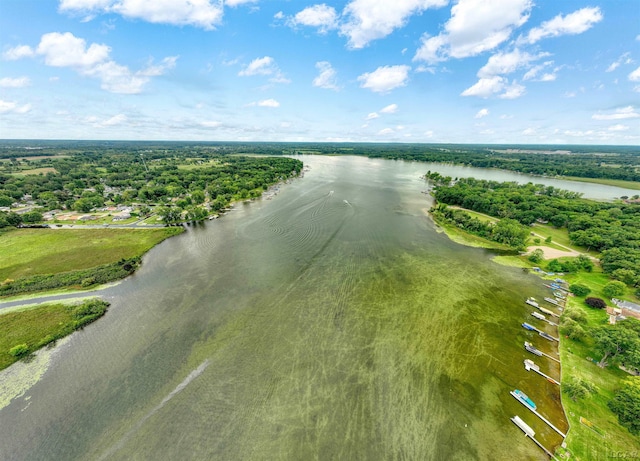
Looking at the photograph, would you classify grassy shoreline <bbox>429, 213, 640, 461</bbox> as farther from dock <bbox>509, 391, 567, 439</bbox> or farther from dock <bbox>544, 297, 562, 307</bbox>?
dock <bbox>544, 297, 562, 307</bbox>

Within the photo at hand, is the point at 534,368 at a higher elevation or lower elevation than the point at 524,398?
higher

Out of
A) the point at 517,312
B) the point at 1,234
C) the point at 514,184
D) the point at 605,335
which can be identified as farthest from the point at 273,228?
the point at 514,184

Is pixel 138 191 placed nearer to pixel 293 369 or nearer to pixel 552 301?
pixel 293 369

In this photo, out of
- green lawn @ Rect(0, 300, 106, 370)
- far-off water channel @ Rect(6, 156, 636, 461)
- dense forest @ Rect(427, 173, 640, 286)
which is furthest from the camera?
dense forest @ Rect(427, 173, 640, 286)

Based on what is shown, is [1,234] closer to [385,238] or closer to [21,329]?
[21,329]

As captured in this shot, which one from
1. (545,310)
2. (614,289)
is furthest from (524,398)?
(614,289)

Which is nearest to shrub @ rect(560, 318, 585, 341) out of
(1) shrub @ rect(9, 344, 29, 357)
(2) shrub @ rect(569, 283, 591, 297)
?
(2) shrub @ rect(569, 283, 591, 297)

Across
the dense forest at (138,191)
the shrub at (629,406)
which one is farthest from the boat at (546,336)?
the dense forest at (138,191)

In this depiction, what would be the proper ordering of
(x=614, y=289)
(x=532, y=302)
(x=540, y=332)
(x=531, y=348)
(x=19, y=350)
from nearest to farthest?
(x=19, y=350)
(x=531, y=348)
(x=540, y=332)
(x=614, y=289)
(x=532, y=302)
